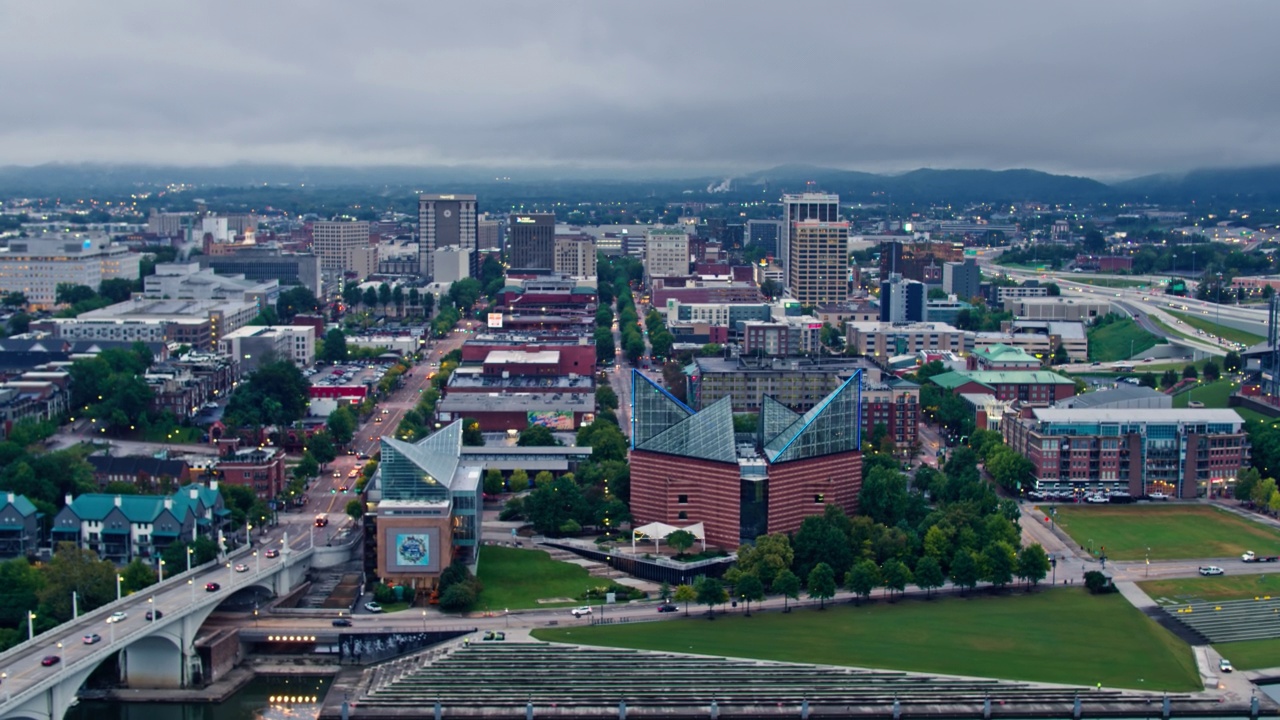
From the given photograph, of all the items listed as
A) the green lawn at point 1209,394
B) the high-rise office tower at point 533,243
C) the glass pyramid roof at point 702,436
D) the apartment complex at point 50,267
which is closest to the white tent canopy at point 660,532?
the glass pyramid roof at point 702,436

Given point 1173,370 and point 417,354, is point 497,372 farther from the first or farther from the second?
point 1173,370

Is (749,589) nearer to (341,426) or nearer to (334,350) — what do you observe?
(341,426)

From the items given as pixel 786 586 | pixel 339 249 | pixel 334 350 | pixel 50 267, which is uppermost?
pixel 339 249

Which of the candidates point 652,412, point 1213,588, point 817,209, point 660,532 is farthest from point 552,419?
point 817,209

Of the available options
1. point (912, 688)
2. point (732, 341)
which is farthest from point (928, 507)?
point (732, 341)

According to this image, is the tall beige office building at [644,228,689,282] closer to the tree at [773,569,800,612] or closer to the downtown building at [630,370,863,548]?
the downtown building at [630,370,863,548]

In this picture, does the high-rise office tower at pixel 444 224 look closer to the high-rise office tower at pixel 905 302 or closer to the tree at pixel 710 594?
the high-rise office tower at pixel 905 302
